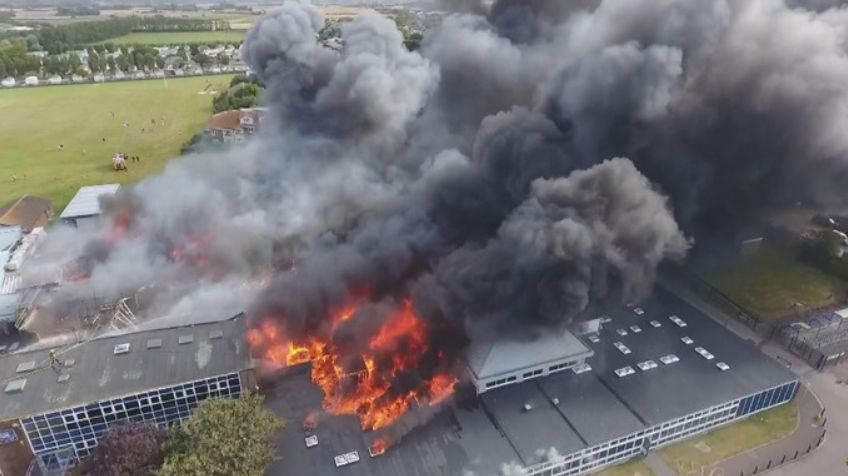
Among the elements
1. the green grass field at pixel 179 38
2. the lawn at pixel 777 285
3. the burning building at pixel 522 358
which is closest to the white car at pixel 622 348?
the burning building at pixel 522 358

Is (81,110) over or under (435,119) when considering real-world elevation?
under

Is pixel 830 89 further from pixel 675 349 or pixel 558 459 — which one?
pixel 558 459

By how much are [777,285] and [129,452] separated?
40.5 metres

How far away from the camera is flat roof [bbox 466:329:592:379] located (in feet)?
92.3

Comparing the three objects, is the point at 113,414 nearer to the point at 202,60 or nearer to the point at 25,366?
the point at 25,366

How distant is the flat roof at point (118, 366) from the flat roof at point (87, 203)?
72.7 feet

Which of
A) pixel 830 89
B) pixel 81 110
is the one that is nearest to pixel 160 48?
pixel 81 110

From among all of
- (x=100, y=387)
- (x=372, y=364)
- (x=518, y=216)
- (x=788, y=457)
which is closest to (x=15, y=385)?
(x=100, y=387)

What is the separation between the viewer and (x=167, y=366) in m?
26.7

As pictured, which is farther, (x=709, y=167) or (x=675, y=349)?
(x=709, y=167)

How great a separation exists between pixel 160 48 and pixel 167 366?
132 metres

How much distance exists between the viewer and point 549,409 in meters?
27.3

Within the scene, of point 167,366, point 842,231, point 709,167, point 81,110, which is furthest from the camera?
point 81,110

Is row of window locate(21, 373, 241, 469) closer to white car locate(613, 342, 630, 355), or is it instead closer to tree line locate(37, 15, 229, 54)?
white car locate(613, 342, 630, 355)
